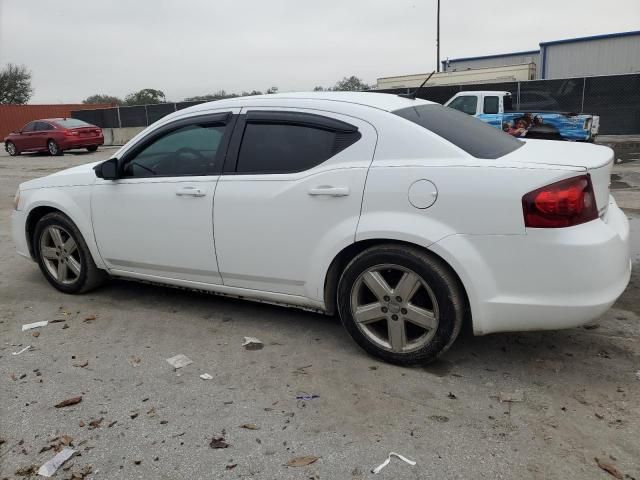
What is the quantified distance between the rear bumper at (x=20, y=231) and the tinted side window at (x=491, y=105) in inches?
520

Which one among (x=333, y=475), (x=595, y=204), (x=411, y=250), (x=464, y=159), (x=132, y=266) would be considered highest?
(x=464, y=159)

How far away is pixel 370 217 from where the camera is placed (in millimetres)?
3217

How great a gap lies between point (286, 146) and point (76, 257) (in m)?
2.34

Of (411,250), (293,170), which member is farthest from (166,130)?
(411,250)

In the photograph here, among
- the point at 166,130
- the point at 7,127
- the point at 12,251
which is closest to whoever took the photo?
the point at 166,130

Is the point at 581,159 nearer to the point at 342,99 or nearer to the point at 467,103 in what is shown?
the point at 342,99

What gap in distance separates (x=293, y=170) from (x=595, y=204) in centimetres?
177

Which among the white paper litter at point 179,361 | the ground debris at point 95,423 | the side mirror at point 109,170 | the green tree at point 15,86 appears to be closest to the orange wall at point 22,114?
the green tree at point 15,86

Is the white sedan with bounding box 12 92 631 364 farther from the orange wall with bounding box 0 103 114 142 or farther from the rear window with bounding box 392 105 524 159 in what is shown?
the orange wall with bounding box 0 103 114 142

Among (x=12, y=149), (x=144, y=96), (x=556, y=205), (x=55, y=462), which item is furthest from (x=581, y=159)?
(x=144, y=96)

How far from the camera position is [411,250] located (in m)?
3.15

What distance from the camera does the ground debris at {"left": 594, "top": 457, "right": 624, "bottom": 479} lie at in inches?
92.2

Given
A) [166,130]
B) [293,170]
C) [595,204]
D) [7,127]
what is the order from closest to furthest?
[595,204]
[293,170]
[166,130]
[7,127]

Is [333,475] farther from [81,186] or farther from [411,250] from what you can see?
[81,186]
